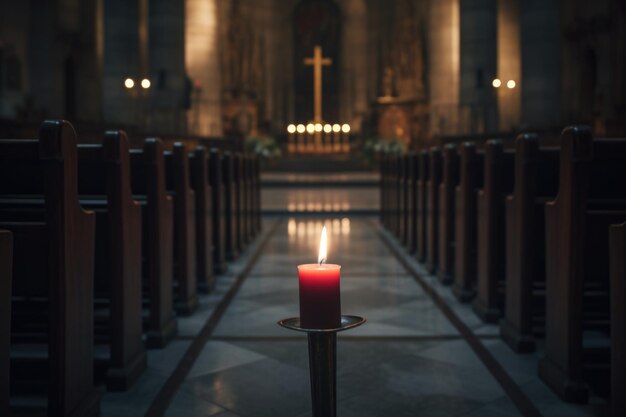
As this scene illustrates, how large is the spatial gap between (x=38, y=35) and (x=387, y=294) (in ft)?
52.7

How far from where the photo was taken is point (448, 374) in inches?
164

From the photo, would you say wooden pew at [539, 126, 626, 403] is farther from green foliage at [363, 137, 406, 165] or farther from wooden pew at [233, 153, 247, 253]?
green foliage at [363, 137, 406, 165]

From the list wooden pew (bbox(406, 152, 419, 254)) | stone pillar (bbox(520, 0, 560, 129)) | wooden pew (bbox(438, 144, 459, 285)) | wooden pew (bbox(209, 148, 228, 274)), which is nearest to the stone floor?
wooden pew (bbox(438, 144, 459, 285))

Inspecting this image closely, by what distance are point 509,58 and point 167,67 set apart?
10542mm

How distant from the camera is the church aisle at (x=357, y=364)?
3.63 metres

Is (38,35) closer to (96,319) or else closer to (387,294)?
(387,294)

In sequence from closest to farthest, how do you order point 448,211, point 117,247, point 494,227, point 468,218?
point 117,247 < point 494,227 < point 468,218 < point 448,211

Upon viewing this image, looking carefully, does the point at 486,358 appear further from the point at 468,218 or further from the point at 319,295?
the point at 319,295

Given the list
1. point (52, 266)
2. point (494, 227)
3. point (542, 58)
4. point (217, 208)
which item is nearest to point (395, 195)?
point (217, 208)

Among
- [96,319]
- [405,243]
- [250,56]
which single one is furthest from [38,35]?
[96,319]

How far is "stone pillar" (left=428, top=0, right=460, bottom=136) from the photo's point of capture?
25906 millimetres

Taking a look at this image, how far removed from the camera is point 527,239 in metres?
4.41

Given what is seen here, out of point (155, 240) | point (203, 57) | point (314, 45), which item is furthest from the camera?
point (314, 45)

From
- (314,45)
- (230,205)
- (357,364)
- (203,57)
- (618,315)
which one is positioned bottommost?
(357,364)
